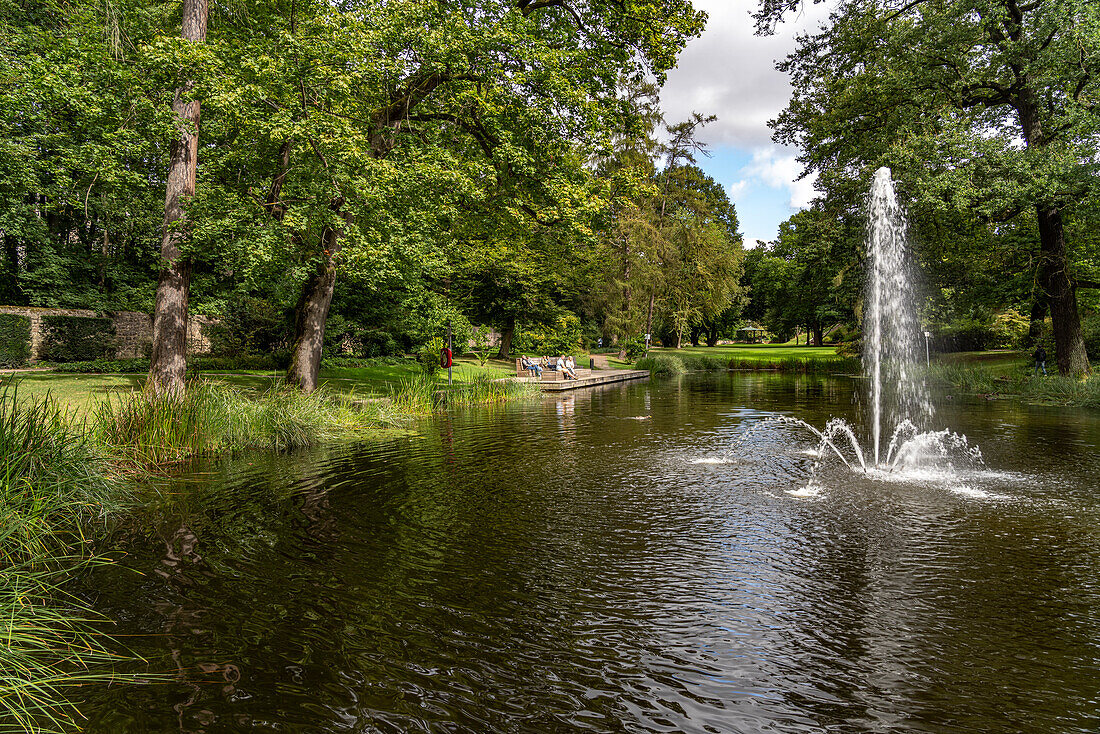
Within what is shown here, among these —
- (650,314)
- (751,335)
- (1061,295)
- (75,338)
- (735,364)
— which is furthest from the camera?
(751,335)

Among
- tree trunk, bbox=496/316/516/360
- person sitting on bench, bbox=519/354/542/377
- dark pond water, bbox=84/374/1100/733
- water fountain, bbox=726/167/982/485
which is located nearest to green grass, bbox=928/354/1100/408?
water fountain, bbox=726/167/982/485

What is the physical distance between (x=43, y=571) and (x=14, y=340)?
74.3ft

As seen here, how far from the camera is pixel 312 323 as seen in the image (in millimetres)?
15484

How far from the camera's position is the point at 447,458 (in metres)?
10.5

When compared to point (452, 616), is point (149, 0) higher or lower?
higher

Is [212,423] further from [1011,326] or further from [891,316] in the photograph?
[1011,326]

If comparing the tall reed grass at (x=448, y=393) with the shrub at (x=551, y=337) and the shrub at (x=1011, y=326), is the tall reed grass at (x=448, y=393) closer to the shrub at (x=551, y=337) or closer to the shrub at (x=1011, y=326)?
the shrub at (x=551, y=337)

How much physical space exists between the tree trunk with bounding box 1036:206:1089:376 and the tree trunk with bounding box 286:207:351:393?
23.8m

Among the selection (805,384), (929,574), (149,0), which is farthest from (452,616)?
(805,384)

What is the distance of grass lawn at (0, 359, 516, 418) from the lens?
41.2 feet

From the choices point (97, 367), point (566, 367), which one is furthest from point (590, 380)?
point (97, 367)

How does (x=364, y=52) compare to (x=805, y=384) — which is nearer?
(x=364, y=52)

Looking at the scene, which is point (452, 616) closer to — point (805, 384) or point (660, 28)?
point (660, 28)

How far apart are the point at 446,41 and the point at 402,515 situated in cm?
1129
